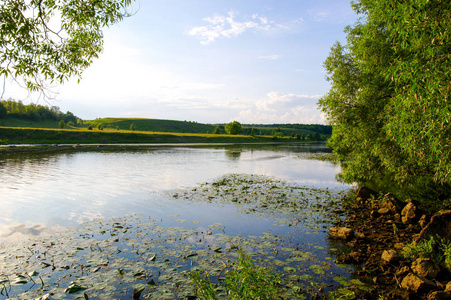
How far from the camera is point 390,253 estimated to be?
1204 centimetres

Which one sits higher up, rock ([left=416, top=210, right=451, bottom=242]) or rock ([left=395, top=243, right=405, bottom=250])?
rock ([left=416, top=210, right=451, bottom=242])

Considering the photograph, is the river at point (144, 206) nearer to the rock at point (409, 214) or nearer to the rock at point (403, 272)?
the rock at point (403, 272)

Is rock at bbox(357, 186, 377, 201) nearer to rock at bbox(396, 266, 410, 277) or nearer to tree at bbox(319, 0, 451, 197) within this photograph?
tree at bbox(319, 0, 451, 197)

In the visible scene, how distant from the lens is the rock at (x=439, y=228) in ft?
42.4

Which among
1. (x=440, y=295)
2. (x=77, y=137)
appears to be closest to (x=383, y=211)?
(x=440, y=295)

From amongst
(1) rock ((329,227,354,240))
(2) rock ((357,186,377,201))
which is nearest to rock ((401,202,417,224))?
(1) rock ((329,227,354,240))

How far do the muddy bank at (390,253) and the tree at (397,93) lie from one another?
8.76 ft

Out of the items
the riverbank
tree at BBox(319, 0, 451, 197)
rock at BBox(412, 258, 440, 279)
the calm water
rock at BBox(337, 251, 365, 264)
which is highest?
tree at BBox(319, 0, 451, 197)

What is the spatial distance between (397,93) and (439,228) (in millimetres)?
8053

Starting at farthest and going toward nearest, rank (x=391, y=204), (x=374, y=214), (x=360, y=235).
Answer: (x=391, y=204), (x=374, y=214), (x=360, y=235)

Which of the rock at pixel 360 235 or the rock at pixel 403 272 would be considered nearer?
the rock at pixel 403 272

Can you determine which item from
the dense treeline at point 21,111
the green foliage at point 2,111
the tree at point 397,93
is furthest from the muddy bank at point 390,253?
the green foliage at point 2,111

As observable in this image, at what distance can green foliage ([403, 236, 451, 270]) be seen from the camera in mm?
11516

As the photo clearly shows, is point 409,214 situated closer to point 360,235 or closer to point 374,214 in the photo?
point 374,214
